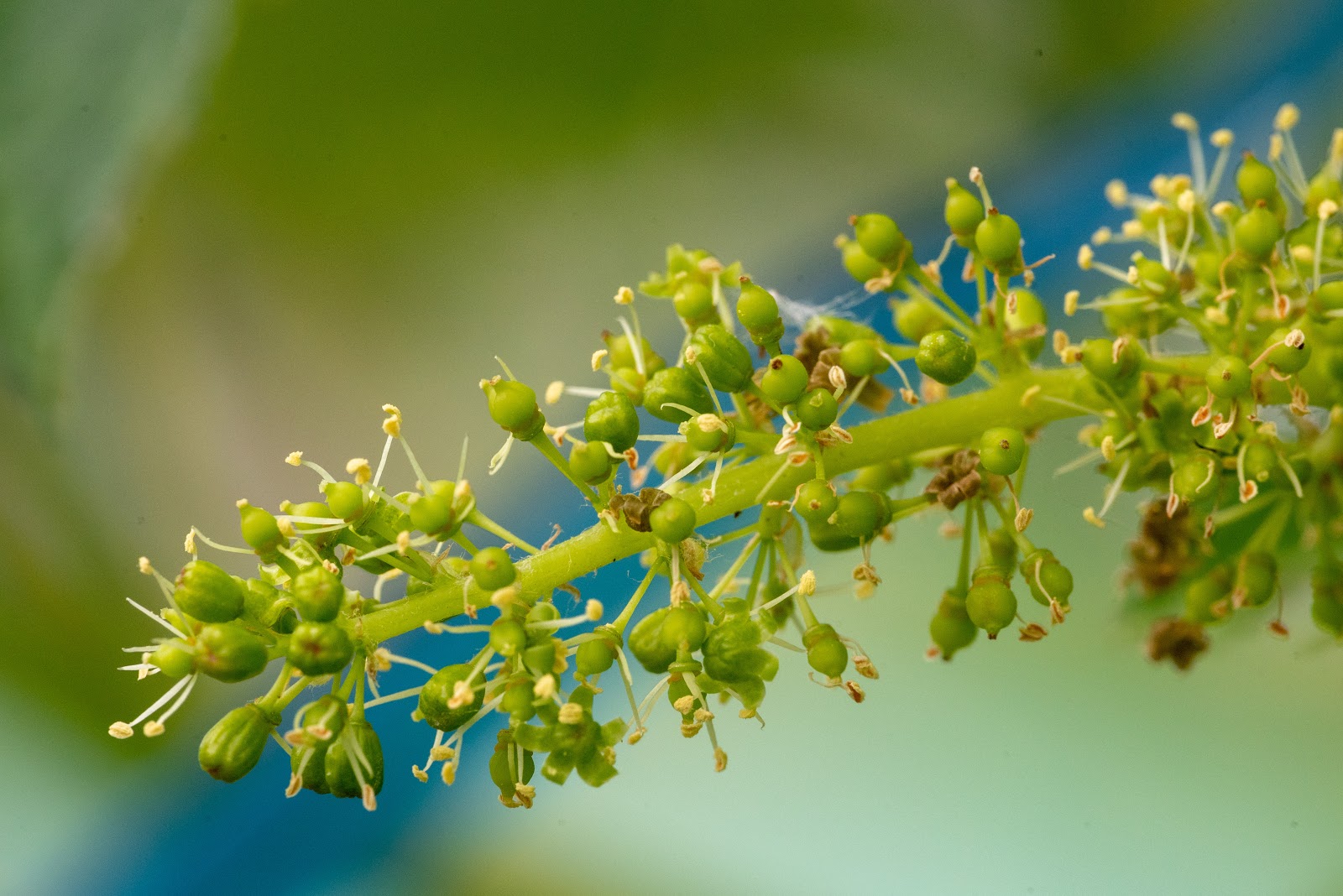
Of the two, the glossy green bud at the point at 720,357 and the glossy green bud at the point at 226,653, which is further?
the glossy green bud at the point at 720,357

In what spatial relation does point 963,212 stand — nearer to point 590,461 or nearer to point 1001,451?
point 1001,451

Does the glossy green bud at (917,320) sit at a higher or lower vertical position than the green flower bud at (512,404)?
higher

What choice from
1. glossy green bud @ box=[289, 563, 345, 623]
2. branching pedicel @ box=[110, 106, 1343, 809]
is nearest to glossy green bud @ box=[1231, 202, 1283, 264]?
branching pedicel @ box=[110, 106, 1343, 809]

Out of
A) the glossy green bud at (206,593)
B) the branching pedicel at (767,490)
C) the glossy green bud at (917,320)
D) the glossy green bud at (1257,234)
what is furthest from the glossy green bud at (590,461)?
the glossy green bud at (1257,234)

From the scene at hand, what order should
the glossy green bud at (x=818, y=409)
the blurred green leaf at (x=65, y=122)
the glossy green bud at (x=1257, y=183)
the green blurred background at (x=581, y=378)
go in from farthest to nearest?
the green blurred background at (x=581, y=378) < the blurred green leaf at (x=65, y=122) < the glossy green bud at (x=1257, y=183) < the glossy green bud at (x=818, y=409)

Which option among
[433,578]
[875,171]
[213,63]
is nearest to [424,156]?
[213,63]

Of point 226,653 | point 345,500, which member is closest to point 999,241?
point 345,500

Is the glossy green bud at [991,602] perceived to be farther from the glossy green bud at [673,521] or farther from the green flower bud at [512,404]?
the green flower bud at [512,404]
